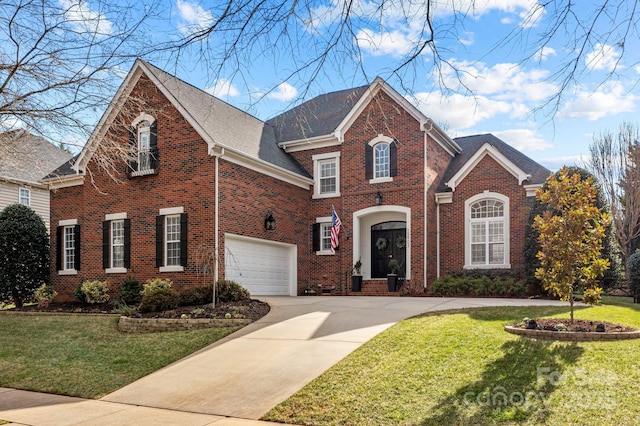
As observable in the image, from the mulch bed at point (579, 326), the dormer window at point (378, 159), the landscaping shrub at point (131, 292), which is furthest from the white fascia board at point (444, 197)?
the landscaping shrub at point (131, 292)

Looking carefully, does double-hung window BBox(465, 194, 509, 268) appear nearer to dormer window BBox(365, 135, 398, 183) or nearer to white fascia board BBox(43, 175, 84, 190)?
dormer window BBox(365, 135, 398, 183)

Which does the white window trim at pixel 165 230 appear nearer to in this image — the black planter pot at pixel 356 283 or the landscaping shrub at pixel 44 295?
the landscaping shrub at pixel 44 295

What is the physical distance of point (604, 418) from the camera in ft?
19.7

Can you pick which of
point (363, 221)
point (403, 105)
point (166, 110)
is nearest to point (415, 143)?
point (403, 105)

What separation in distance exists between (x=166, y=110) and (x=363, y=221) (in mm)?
8638

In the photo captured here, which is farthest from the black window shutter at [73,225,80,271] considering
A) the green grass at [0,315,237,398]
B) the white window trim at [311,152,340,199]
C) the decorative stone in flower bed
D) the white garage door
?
the decorative stone in flower bed

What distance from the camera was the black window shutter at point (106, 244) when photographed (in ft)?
65.6

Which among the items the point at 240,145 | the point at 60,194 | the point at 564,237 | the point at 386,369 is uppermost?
the point at 240,145

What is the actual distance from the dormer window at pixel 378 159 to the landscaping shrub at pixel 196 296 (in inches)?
332

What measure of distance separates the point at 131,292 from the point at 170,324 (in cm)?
566

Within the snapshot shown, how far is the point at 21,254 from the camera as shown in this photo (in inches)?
832

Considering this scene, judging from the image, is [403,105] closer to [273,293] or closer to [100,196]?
[273,293]

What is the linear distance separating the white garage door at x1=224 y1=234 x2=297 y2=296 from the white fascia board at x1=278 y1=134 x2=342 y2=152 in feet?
13.9

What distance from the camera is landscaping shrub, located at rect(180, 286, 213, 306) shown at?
1545 centimetres
